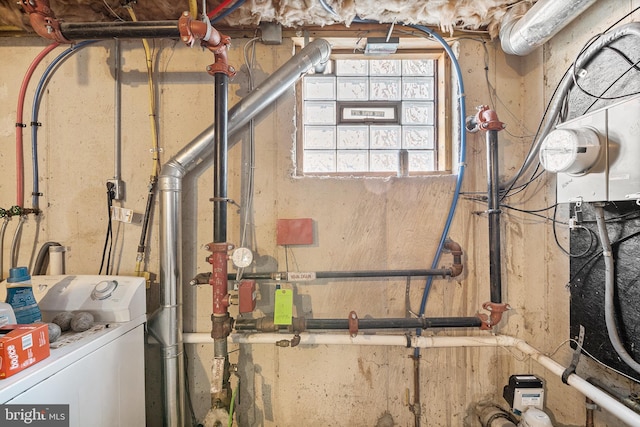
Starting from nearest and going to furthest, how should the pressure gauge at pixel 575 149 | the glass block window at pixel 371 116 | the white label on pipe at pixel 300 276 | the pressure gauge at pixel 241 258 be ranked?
1. the pressure gauge at pixel 575 149
2. the pressure gauge at pixel 241 258
3. the white label on pipe at pixel 300 276
4. the glass block window at pixel 371 116

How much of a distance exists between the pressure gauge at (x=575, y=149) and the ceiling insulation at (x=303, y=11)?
74 centimetres

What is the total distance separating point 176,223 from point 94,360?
558 mm

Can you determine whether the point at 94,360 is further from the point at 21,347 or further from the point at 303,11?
the point at 303,11

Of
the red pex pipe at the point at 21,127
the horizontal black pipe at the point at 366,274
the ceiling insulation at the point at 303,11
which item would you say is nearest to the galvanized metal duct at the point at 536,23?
the ceiling insulation at the point at 303,11

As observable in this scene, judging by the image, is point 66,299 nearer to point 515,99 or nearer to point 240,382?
point 240,382

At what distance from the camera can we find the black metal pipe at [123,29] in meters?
1.01

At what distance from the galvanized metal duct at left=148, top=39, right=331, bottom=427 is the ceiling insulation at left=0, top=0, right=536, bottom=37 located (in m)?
0.16

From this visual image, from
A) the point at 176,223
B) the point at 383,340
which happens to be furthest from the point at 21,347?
the point at 383,340

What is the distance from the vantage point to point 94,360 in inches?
34.6

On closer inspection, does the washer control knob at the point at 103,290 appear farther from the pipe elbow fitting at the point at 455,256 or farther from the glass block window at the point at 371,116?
the pipe elbow fitting at the point at 455,256

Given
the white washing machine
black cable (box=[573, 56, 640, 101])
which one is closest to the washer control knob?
the white washing machine

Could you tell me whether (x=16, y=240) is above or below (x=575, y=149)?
below

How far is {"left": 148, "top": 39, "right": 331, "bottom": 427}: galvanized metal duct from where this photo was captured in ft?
3.82

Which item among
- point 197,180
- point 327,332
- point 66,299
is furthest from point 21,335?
point 327,332
